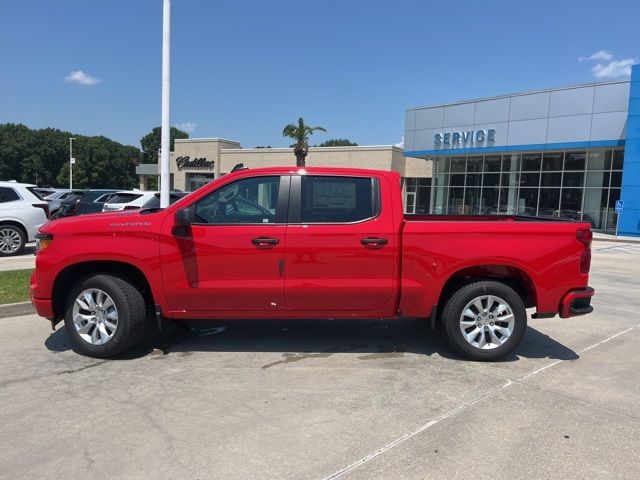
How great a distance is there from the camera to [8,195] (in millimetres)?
12625

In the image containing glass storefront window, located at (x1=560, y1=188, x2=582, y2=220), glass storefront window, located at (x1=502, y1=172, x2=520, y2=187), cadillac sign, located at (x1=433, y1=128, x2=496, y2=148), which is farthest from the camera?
glass storefront window, located at (x1=502, y1=172, x2=520, y2=187)

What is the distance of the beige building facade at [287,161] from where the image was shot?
41875 millimetres

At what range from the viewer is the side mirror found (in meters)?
4.88

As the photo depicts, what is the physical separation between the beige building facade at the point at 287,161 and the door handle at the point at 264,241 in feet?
118

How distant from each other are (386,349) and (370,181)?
6.01ft

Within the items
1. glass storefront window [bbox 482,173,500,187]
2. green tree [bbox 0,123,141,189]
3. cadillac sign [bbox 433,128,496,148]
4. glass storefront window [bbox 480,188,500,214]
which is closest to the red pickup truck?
cadillac sign [bbox 433,128,496,148]

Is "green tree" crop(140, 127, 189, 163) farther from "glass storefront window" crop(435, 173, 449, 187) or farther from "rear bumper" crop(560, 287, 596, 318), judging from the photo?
"rear bumper" crop(560, 287, 596, 318)

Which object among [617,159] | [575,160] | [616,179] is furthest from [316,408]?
[575,160]

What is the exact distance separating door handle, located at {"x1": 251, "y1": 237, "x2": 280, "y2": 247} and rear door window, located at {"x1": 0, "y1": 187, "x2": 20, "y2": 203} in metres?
10.2

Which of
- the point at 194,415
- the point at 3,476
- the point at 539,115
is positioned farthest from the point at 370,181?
the point at 539,115

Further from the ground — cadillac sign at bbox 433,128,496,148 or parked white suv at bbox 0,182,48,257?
cadillac sign at bbox 433,128,496,148

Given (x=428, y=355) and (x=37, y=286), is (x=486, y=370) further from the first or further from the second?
(x=37, y=286)

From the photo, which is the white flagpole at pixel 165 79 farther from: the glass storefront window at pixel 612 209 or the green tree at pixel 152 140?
the green tree at pixel 152 140

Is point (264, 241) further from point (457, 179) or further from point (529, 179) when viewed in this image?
point (457, 179)
